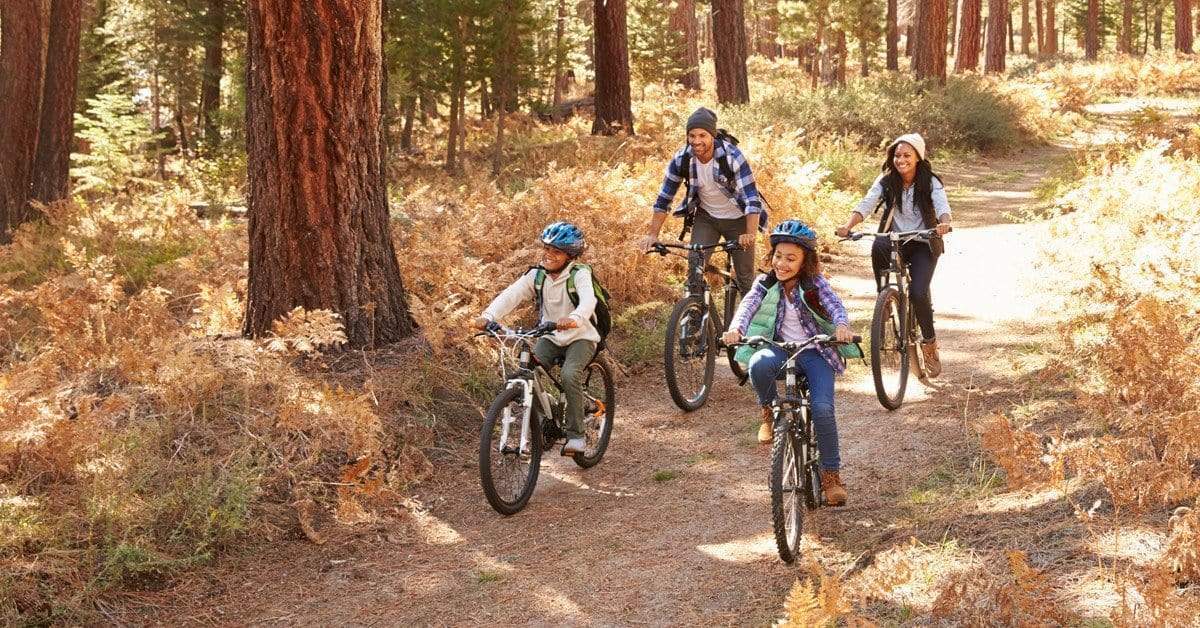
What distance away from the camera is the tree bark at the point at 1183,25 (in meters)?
40.7

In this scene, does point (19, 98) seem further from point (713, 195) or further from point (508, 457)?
point (508, 457)

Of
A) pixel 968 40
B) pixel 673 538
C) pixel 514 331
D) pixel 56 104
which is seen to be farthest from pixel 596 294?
pixel 968 40

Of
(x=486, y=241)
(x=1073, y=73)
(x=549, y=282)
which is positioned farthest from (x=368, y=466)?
(x=1073, y=73)

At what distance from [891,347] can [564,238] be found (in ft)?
9.85

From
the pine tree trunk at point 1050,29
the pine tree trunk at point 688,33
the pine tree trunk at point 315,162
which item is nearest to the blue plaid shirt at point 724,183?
the pine tree trunk at point 315,162

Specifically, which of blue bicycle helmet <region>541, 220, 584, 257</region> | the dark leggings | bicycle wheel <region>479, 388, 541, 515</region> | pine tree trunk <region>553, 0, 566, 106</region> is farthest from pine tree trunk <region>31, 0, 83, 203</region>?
the dark leggings

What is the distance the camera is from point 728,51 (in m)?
22.3

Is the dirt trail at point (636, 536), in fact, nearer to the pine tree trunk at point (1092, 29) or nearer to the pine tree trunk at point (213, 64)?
the pine tree trunk at point (213, 64)

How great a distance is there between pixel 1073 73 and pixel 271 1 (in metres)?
34.1

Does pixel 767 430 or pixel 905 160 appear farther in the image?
pixel 905 160

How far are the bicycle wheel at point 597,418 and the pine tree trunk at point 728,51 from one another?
1562cm

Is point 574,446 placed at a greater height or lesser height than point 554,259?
lesser

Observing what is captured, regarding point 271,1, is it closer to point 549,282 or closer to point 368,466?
point 549,282

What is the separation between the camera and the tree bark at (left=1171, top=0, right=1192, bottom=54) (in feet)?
133
